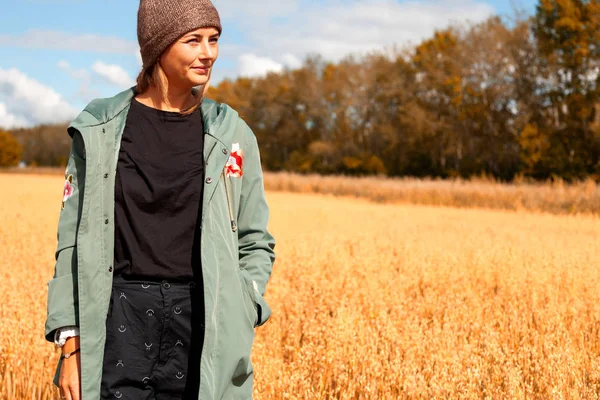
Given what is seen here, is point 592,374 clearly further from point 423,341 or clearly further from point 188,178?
point 188,178

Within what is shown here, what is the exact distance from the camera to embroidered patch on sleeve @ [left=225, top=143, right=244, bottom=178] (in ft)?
7.76

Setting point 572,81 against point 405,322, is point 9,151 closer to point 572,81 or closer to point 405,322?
point 572,81

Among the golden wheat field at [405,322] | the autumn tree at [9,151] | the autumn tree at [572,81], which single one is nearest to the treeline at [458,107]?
the autumn tree at [572,81]

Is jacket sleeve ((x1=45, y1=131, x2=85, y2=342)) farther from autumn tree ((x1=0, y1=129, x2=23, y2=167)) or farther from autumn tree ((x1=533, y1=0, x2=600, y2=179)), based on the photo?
autumn tree ((x1=0, y1=129, x2=23, y2=167))

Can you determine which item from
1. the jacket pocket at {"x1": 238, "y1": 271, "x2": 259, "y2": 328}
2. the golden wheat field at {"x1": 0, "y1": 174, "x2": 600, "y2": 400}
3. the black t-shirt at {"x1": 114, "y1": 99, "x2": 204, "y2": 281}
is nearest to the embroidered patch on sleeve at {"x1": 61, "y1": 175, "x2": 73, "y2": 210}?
the black t-shirt at {"x1": 114, "y1": 99, "x2": 204, "y2": 281}

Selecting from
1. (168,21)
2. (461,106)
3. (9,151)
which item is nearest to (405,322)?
(168,21)

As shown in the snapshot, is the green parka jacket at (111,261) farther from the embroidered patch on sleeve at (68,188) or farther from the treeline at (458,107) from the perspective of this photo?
the treeline at (458,107)

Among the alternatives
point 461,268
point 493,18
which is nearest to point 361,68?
point 493,18

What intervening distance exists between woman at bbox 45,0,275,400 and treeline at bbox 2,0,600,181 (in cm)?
3153

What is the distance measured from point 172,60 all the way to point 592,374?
3392mm

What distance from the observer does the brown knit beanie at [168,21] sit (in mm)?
2328

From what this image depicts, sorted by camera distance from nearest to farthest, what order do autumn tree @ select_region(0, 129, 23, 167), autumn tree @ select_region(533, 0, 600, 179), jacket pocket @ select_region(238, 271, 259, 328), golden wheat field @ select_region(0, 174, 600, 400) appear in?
jacket pocket @ select_region(238, 271, 259, 328)
golden wheat field @ select_region(0, 174, 600, 400)
autumn tree @ select_region(533, 0, 600, 179)
autumn tree @ select_region(0, 129, 23, 167)

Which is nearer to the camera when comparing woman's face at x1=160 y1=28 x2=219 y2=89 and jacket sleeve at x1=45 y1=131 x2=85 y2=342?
jacket sleeve at x1=45 y1=131 x2=85 y2=342

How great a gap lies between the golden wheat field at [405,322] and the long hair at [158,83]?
188cm
